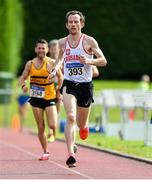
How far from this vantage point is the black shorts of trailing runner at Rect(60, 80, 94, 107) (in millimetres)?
14180

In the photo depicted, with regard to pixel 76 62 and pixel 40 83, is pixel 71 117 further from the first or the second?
pixel 40 83

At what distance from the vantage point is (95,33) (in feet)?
219

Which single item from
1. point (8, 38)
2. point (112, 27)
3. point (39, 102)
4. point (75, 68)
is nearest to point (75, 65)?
point (75, 68)

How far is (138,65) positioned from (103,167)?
5261cm

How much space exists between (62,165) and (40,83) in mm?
2020

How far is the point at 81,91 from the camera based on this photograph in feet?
46.8

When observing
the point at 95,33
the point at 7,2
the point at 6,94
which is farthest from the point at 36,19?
the point at 6,94

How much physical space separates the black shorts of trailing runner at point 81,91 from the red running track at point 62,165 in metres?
1.01

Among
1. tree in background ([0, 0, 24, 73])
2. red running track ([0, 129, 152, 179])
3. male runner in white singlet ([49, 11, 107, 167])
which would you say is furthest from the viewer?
tree in background ([0, 0, 24, 73])

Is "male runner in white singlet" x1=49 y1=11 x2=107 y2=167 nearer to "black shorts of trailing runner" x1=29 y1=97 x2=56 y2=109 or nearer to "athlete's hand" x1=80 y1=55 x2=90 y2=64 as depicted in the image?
"athlete's hand" x1=80 y1=55 x2=90 y2=64

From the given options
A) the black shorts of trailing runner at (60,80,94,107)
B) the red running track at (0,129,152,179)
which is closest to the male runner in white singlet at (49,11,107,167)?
the black shorts of trailing runner at (60,80,94,107)

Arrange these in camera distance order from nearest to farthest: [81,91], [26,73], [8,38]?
[81,91], [26,73], [8,38]

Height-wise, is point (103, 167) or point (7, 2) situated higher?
point (7, 2)

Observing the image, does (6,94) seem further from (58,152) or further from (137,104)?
(58,152)
